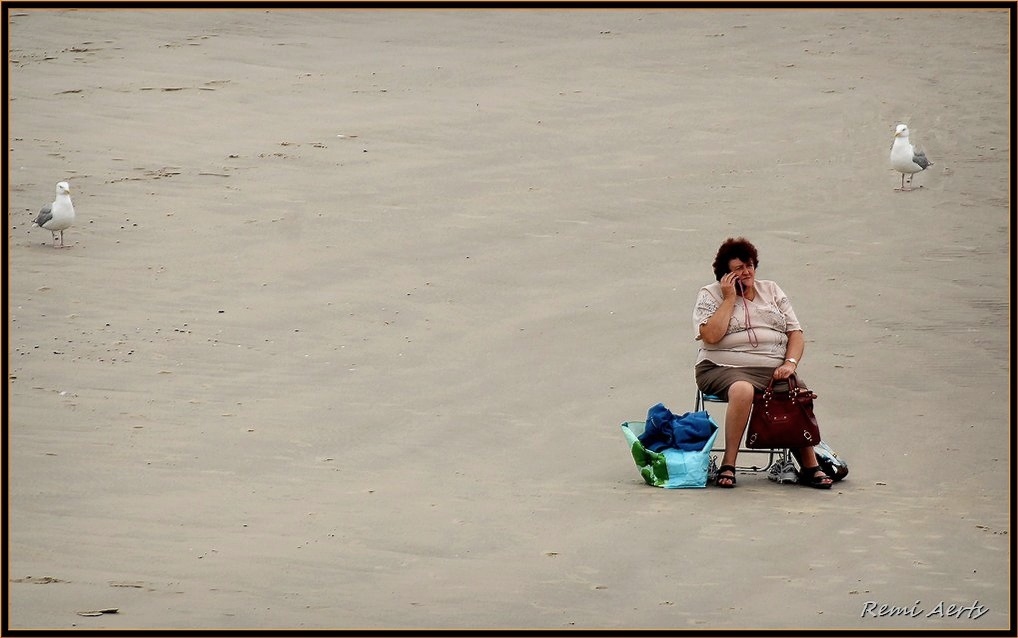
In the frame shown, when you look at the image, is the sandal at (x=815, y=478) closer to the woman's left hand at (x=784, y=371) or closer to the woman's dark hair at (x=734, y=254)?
the woman's left hand at (x=784, y=371)

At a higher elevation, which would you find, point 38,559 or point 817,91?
point 817,91

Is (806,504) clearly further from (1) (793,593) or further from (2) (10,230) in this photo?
(2) (10,230)

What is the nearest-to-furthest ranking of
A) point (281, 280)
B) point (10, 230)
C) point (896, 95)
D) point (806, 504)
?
point (806, 504) → point (281, 280) → point (10, 230) → point (896, 95)

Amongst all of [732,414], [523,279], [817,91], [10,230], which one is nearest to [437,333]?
[523,279]

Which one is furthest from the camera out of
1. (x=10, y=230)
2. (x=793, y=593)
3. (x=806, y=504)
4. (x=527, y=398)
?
(x=10, y=230)

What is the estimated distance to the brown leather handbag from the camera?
774cm

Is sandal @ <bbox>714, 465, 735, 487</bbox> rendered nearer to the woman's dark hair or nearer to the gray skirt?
the gray skirt

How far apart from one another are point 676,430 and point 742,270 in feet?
3.06

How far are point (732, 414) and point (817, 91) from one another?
931 centimetres

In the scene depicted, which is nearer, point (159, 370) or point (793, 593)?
point (793, 593)

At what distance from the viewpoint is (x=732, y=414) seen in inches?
308
